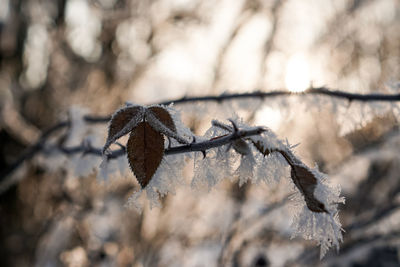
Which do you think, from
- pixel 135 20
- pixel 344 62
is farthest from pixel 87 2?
pixel 344 62

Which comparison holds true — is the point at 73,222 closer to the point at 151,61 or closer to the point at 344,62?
the point at 151,61

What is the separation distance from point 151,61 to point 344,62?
2101 millimetres

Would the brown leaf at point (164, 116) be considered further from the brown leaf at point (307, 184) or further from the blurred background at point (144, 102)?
the blurred background at point (144, 102)

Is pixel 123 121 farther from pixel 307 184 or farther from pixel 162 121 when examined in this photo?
pixel 307 184

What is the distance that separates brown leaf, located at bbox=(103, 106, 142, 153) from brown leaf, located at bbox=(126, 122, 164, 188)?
10 millimetres

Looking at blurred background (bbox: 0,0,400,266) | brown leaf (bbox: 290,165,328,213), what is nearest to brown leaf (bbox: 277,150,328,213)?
brown leaf (bbox: 290,165,328,213)

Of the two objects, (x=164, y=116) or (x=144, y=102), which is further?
(x=144, y=102)

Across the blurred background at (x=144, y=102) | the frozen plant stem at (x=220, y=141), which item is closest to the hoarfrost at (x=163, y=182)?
the frozen plant stem at (x=220, y=141)

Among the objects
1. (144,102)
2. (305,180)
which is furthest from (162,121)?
(144,102)

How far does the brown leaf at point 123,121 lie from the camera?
0.29 meters

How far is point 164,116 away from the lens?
30cm

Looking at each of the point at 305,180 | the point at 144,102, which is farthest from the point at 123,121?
the point at 144,102

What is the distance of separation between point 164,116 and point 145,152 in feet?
0.13

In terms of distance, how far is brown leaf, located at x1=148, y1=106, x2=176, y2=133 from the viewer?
11.6 inches
